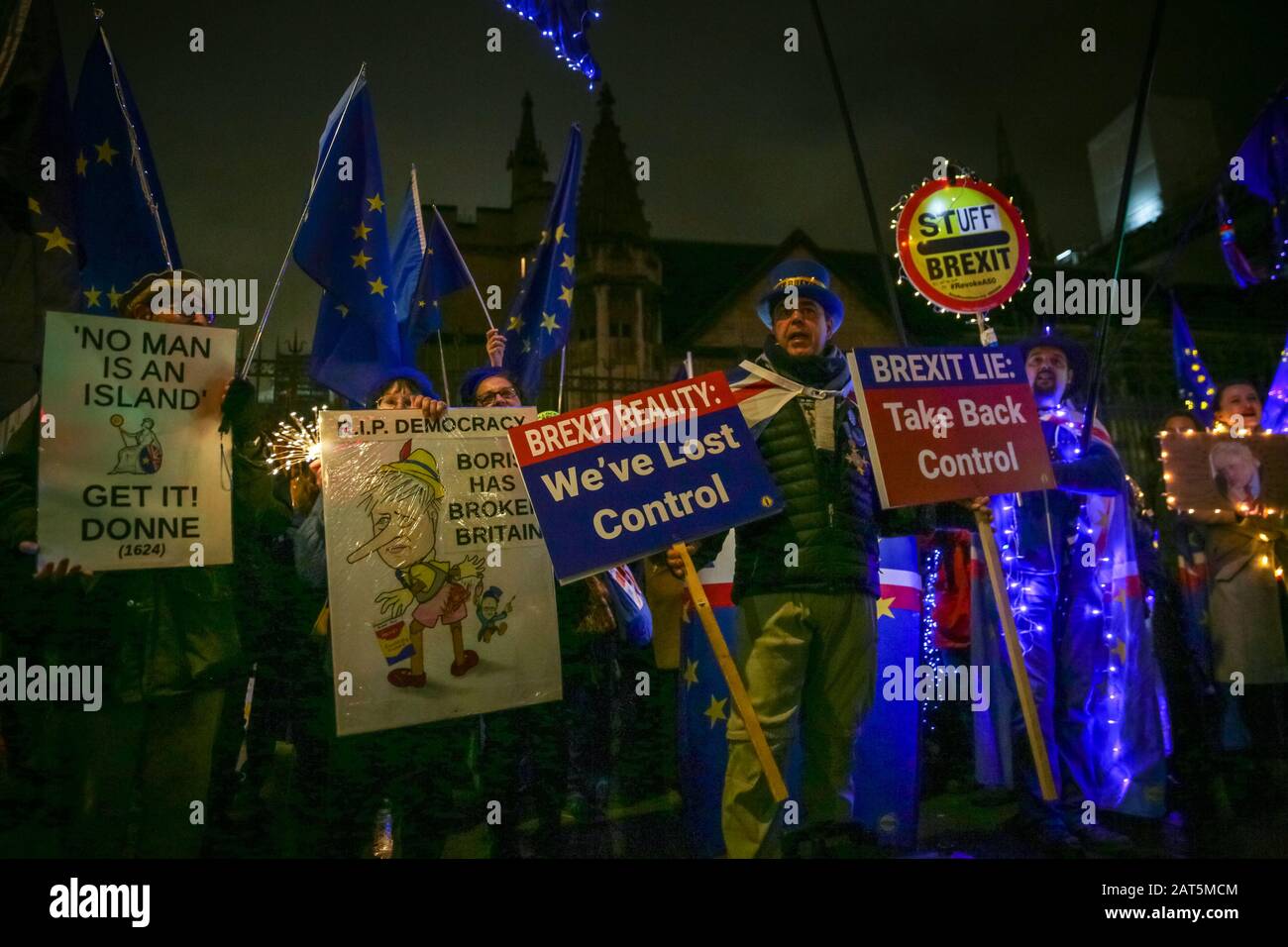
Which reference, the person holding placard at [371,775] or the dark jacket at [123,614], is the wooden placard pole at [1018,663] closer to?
the person holding placard at [371,775]

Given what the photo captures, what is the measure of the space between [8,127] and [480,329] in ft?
6.77

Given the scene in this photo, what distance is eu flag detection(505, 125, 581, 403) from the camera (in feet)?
18.0

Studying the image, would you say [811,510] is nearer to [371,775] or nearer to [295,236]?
[371,775]

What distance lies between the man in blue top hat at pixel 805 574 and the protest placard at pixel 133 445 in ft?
5.92

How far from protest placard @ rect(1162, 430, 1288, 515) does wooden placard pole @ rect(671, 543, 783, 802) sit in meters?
2.48

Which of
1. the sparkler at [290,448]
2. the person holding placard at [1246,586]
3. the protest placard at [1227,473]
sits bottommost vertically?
the person holding placard at [1246,586]

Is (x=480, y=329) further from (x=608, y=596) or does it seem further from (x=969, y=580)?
(x=969, y=580)

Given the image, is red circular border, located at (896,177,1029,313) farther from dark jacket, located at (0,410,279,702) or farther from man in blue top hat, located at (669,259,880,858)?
dark jacket, located at (0,410,279,702)

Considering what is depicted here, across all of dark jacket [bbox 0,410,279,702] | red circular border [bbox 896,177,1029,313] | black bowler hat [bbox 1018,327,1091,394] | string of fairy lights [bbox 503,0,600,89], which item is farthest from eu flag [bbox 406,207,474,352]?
black bowler hat [bbox 1018,327,1091,394]

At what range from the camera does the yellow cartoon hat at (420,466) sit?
4.82 meters

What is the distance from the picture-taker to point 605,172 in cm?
545

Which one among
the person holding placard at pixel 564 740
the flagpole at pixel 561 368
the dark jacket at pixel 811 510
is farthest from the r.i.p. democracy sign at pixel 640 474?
the flagpole at pixel 561 368

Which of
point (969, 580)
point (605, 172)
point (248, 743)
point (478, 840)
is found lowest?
point (478, 840)

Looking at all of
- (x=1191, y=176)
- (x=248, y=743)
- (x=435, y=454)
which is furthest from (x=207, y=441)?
(x=1191, y=176)
